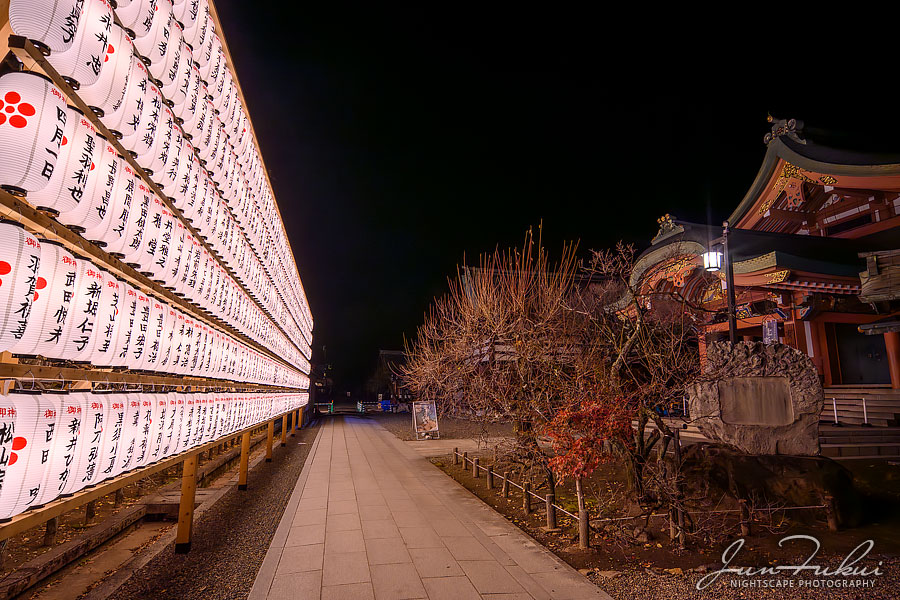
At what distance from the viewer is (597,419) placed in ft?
21.3

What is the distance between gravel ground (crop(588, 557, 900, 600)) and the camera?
493 cm

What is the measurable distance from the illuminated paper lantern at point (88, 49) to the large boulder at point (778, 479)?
910 centimetres

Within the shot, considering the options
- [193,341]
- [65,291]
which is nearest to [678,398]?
[193,341]

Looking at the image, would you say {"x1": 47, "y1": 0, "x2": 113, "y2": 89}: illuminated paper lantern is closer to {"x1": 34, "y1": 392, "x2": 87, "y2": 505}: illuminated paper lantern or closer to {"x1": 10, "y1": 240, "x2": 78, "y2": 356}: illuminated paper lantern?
{"x1": 10, "y1": 240, "x2": 78, "y2": 356}: illuminated paper lantern

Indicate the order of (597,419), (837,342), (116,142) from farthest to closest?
(837,342) < (597,419) < (116,142)

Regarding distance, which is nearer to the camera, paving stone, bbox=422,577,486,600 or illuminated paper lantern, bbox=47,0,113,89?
illuminated paper lantern, bbox=47,0,113,89

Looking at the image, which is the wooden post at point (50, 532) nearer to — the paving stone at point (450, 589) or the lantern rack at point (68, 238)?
the lantern rack at point (68, 238)

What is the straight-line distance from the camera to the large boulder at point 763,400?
8492mm

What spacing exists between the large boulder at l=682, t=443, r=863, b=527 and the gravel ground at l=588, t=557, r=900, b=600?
5.60 ft

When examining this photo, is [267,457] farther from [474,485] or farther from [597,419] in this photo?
[597,419]

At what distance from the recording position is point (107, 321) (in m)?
3.74

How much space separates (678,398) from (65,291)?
7679 mm

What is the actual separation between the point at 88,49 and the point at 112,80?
0.33 m

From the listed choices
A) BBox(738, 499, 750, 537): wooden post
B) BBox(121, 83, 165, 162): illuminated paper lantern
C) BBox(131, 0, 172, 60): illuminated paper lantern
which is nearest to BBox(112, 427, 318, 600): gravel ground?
BBox(121, 83, 165, 162): illuminated paper lantern
